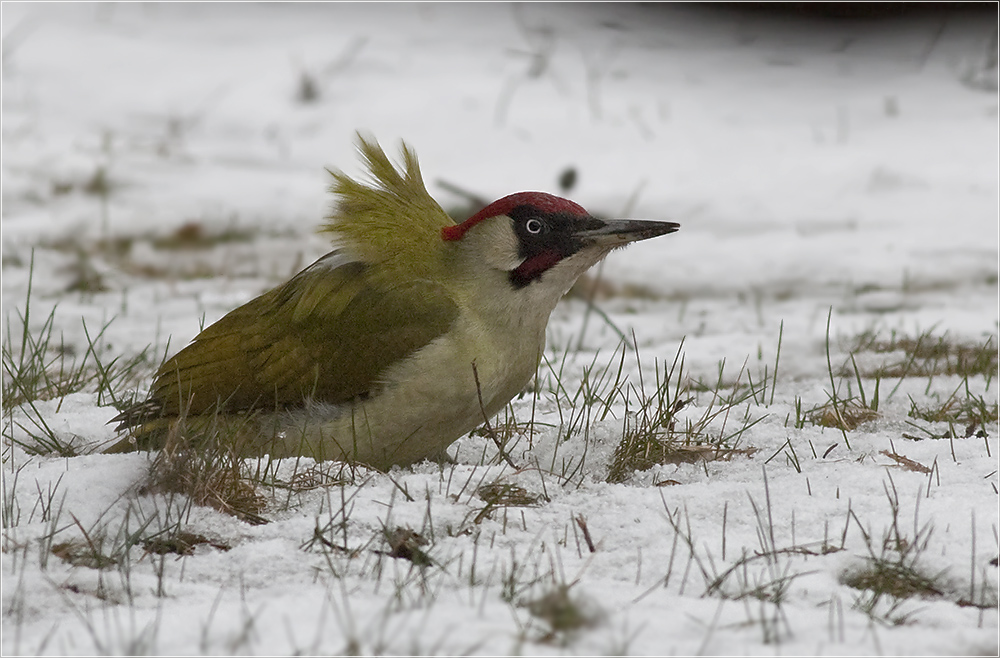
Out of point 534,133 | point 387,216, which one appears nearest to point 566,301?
point 534,133

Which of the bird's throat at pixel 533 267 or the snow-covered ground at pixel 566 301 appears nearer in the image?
the snow-covered ground at pixel 566 301

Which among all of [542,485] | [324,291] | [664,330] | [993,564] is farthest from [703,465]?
[664,330]

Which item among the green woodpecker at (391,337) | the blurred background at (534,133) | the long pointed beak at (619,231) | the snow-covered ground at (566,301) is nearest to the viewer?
the snow-covered ground at (566,301)

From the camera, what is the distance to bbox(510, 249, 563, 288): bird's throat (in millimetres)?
4168

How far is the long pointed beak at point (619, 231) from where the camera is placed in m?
4.16

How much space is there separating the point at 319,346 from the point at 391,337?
0.27 m

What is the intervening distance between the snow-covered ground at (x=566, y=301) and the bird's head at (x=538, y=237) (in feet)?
1.61

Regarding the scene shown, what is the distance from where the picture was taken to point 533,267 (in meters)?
4.18

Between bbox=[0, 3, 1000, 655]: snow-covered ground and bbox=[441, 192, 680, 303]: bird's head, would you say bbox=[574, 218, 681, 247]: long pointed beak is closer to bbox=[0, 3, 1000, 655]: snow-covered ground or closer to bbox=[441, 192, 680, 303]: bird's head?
bbox=[441, 192, 680, 303]: bird's head

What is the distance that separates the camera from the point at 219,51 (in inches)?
492

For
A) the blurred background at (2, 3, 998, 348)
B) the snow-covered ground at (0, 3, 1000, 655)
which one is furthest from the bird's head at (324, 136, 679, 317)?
the blurred background at (2, 3, 998, 348)

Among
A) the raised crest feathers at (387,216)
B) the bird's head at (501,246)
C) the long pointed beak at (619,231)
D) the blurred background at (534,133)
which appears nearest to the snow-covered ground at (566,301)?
the blurred background at (534,133)

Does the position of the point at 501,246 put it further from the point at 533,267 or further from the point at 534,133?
the point at 534,133

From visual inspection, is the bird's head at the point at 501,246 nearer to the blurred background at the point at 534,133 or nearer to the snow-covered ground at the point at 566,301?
the snow-covered ground at the point at 566,301
